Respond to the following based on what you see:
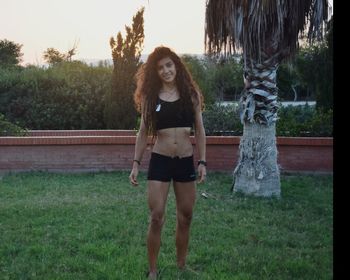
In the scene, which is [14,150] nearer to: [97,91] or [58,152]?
[58,152]

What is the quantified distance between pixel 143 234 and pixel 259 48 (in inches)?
144

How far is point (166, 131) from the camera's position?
4.19 metres

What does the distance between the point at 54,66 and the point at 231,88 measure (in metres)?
17.7

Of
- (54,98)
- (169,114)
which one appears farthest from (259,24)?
(54,98)

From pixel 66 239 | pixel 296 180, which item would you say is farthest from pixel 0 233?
pixel 296 180

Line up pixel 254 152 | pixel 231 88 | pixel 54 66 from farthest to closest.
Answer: pixel 231 88 → pixel 54 66 → pixel 254 152

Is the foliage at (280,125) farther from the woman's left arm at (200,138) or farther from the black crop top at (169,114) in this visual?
the black crop top at (169,114)

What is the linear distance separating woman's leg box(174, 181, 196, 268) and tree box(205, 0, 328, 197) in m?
3.99

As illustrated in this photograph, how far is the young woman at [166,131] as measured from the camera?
4.14 m

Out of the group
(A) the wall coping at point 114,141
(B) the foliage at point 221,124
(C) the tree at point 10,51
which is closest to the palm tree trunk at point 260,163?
(A) the wall coping at point 114,141

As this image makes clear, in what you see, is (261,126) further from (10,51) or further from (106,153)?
(10,51)

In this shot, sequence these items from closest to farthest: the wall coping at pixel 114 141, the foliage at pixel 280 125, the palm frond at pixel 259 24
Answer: the palm frond at pixel 259 24, the wall coping at pixel 114 141, the foliage at pixel 280 125

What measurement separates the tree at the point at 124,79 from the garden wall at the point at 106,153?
14.7ft

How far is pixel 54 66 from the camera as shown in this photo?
19062mm
